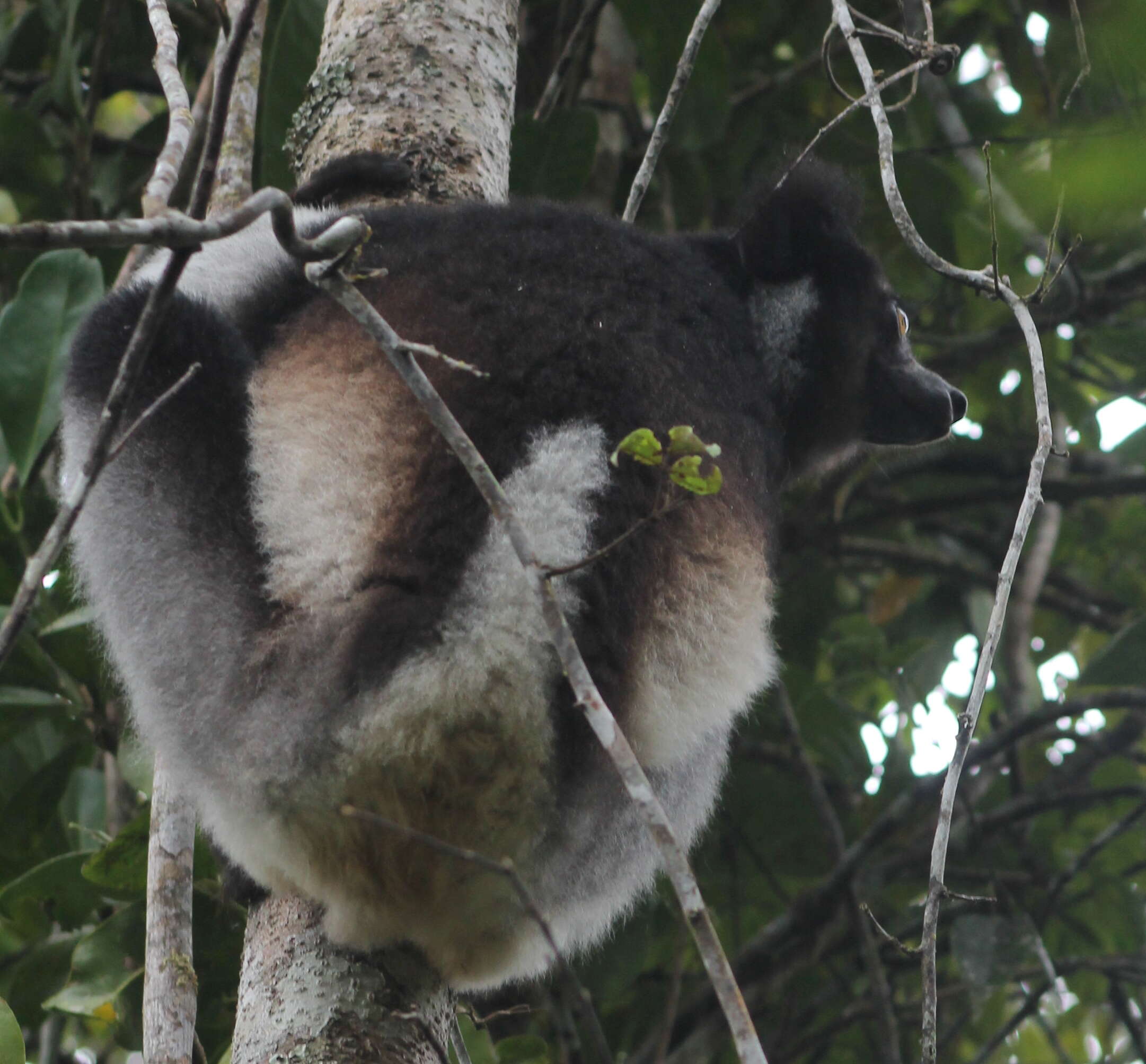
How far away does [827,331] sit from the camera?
3.07 meters

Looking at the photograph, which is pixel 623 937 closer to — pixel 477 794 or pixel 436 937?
pixel 436 937

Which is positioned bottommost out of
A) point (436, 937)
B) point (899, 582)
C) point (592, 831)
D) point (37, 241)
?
point (899, 582)

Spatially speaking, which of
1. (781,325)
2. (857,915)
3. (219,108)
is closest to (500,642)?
(219,108)

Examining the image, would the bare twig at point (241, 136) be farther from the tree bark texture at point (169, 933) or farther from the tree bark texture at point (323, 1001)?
the tree bark texture at point (323, 1001)

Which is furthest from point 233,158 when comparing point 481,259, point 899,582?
point 899,582

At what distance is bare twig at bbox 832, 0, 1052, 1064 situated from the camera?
1.71m

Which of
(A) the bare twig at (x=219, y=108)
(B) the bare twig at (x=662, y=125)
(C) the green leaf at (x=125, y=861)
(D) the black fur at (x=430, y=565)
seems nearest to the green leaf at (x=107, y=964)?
(C) the green leaf at (x=125, y=861)

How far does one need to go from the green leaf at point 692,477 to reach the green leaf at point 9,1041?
5.00 ft

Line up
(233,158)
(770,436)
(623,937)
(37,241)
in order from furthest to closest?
(623,937)
(233,158)
(770,436)
(37,241)

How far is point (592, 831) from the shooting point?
7.32ft

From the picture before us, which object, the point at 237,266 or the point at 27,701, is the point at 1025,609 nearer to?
the point at 237,266

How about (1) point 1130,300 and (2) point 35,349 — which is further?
(1) point 1130,300

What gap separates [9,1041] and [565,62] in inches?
114

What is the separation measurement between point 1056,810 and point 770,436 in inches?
108
